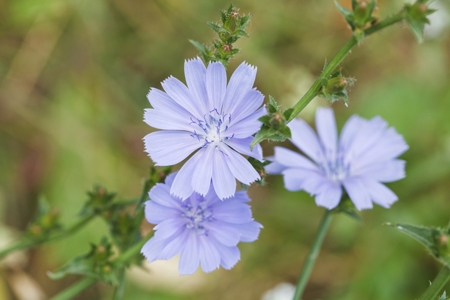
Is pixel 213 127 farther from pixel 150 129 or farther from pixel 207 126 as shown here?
pixel 150 129

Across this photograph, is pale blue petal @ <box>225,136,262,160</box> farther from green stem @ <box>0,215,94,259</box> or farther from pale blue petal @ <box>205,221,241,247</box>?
green stem @ <box>0,215,94,259</box>

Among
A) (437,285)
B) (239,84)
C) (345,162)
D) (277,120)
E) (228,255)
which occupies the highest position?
(239,84)

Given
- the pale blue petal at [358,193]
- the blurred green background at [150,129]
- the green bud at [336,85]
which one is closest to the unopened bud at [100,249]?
the pale blue petal at [358,193]

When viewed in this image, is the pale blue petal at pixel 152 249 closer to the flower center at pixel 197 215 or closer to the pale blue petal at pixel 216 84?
the flower center at pixel 197 215

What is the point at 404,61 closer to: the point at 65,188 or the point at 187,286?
the point at 187,286

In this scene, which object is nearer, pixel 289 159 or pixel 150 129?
pixel 289 159

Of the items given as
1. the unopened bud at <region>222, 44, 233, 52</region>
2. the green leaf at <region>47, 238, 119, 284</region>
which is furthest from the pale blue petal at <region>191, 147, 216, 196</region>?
the green leaf at <region>47, 238, 119, 284</region>

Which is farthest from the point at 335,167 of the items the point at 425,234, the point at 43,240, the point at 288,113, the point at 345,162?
the point at 43,240
